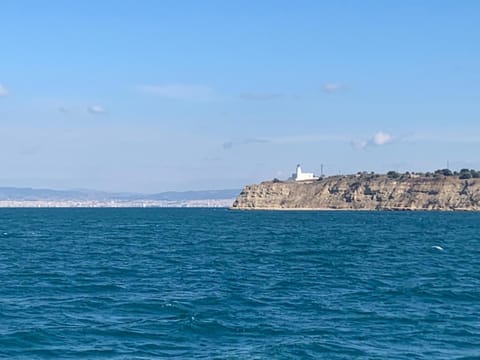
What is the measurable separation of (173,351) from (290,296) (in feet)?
50.0

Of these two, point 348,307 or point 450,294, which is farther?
point 450,294

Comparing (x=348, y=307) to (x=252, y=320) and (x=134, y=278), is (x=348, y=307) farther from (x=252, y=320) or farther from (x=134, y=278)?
(x=134, y=278)

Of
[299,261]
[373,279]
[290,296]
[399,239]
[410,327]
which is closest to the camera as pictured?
[410,327]

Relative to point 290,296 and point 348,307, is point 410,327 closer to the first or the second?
point 348,307

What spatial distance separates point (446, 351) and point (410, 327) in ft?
14.8

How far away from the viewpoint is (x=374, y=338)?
1350 inches

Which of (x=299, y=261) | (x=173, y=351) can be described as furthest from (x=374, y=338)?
(x=299, y=261)

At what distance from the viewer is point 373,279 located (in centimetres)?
5484

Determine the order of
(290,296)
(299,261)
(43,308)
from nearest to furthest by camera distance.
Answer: (43,308) → (290,296) → (299,261)

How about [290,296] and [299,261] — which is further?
[299,261]

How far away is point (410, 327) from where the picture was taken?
3653cm

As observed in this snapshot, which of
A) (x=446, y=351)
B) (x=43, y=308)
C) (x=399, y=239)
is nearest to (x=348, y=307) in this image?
(x=446, y=351)

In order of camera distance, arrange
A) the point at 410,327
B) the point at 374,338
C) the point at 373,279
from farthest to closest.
→ the point at 373,279, the point at 410,327, the point at 374,338

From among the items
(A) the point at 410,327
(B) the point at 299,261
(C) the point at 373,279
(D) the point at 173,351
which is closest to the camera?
(D) the point at 173,351
